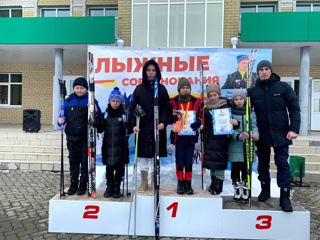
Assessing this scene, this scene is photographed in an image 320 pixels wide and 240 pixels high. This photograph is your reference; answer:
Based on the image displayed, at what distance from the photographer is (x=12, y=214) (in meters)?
3.74

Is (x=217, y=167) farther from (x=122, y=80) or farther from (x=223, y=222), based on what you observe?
(x=122, y=80)

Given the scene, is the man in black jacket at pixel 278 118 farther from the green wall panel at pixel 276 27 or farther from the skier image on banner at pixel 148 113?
the green wall panel at pixel 276 27

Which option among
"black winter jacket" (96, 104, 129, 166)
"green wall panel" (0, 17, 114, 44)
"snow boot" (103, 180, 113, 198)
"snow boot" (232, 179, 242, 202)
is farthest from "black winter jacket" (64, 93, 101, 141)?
"green wall panel" (0, 17, 114, 44)

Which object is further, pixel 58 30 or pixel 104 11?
pixel 104 11

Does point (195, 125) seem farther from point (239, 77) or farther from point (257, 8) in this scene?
point (257, 8)

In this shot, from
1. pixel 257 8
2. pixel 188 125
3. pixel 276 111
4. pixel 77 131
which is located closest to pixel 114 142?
pixel 77 131

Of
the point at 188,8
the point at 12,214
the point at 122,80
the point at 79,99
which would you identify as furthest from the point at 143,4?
the point at 12,214

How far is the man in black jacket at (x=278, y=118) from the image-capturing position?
3092 mm

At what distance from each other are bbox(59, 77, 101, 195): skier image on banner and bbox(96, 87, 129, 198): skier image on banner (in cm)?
20

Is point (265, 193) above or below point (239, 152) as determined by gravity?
below

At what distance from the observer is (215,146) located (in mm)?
3264

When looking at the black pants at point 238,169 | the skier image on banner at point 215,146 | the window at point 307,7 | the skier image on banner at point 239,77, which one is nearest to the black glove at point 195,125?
the skier image on banner at point 215,146

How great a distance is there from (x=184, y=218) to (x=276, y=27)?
6923 mm

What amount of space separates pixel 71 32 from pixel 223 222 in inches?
306
